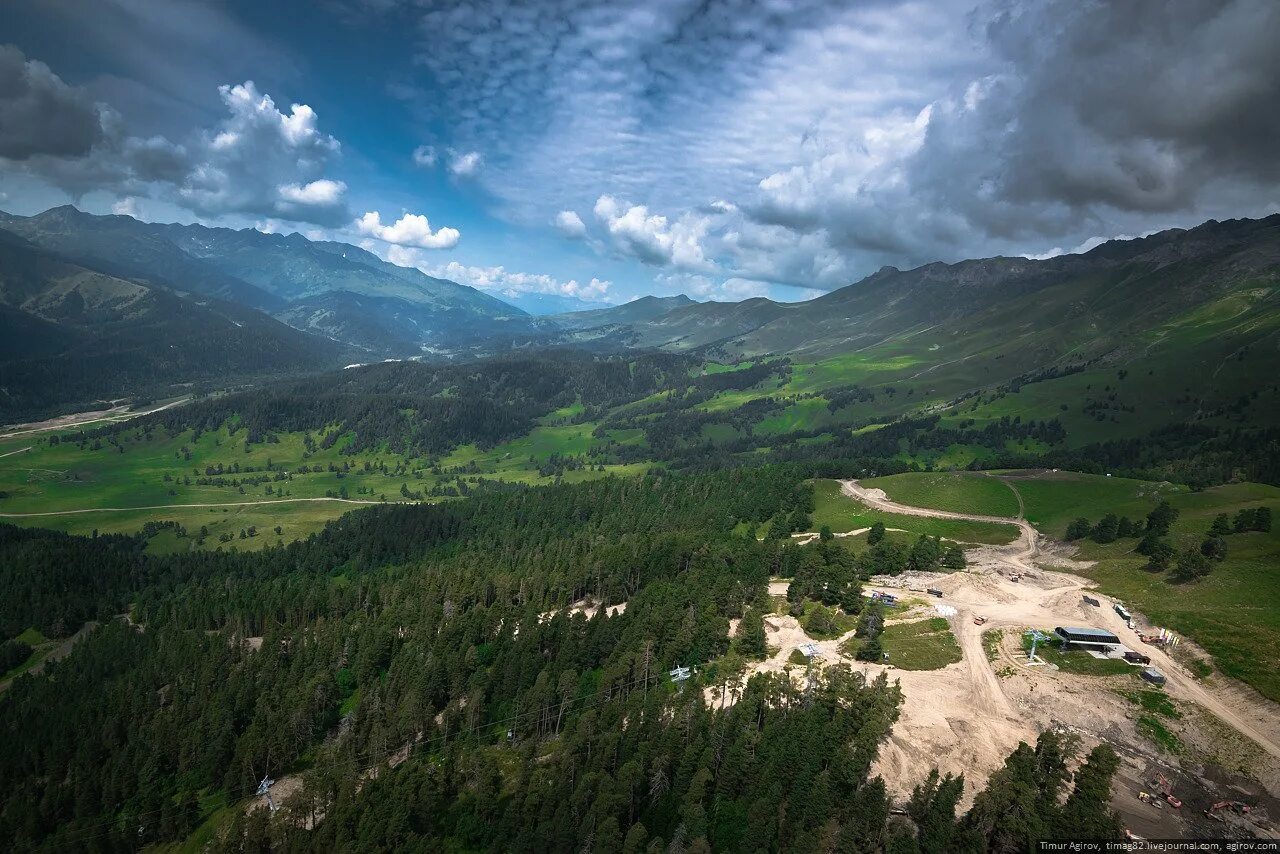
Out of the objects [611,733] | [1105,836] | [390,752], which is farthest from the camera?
[390,752]


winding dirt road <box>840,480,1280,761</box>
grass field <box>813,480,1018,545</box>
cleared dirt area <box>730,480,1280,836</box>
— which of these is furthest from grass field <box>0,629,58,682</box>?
winding dirt road <box>840,480,1280,761</box>

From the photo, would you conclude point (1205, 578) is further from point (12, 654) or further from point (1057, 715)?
point (12, 654)

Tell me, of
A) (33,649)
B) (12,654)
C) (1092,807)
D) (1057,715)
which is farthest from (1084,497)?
(33,649)

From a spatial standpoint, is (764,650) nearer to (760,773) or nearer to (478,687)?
(760,773)

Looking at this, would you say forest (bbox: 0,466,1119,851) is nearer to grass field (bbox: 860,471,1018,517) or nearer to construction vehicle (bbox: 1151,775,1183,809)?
construction vehicle (bbox: 1151,775,1183,809)

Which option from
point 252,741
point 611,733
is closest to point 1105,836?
point 611,733

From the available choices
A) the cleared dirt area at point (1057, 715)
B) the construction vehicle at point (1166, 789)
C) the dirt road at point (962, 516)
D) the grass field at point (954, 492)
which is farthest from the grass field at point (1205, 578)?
the construction vehicle at point (1166, 789)
